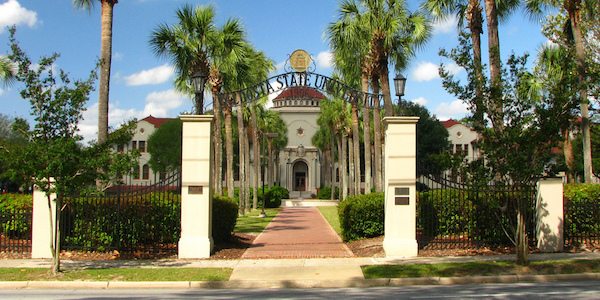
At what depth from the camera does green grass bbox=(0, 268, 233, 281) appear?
12.1 metres

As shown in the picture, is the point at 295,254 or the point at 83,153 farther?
the point at 295,254

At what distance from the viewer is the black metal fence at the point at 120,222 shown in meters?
15.5

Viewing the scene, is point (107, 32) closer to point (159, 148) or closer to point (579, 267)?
point (579, 267)

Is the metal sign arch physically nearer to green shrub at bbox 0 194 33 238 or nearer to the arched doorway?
green shrub at bbox 0 194 33 238

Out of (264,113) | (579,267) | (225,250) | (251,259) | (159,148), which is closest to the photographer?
(579,267)

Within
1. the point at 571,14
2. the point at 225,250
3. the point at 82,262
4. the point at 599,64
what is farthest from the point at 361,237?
the point at 599,64

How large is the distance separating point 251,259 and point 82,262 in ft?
13.7

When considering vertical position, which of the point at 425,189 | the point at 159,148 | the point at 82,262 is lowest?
the point at 82,262

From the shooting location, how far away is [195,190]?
601 inches

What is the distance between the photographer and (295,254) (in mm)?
15703

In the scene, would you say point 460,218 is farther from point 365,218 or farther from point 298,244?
point 298,244

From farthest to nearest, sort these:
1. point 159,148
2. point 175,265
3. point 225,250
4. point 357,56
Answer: point 159,148 < point 357,56 < point 225,250 < point 175,265

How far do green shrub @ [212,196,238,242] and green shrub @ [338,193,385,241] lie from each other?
3.57m

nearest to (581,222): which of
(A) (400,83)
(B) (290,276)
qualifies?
(A) (400,83)
